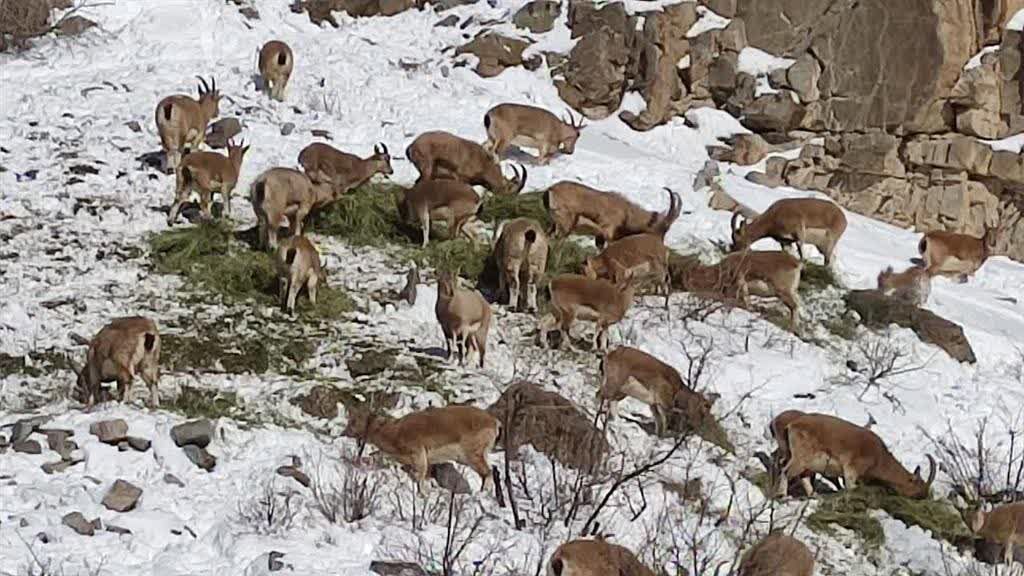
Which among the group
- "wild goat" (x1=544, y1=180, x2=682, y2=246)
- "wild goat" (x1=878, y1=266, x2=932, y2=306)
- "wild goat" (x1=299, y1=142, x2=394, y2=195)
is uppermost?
"wild goat" (x1=299, y1=142, x2=394, y2=195)

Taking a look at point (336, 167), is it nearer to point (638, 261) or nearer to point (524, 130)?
point (524, 130)

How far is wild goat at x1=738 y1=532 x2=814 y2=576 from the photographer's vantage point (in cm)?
1012

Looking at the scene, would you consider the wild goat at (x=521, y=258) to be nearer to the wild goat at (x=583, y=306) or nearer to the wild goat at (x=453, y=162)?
the wild goat at (x=583, y=306)

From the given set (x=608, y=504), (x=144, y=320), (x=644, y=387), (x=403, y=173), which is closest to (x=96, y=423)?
(x=144, y=320)

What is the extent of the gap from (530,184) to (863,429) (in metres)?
6.94

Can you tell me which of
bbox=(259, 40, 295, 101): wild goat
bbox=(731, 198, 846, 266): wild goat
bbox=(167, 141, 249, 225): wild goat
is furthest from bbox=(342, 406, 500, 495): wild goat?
bbox=(259, 40, 295, 101): wild goat

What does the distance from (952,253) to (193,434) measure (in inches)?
419

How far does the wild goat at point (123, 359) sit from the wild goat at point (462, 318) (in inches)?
112

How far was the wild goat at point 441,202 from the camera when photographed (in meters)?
16.4

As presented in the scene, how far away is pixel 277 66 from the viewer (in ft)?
68.1

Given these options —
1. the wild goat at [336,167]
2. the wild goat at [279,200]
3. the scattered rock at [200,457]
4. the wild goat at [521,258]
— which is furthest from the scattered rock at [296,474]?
the wild goat at [336,167]

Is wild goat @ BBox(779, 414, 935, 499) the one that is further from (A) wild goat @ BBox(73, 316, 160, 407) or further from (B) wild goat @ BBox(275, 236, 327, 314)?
(A) wild goat @ BBox(73, 316, 160, 407)

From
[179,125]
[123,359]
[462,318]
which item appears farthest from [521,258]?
[179,125]

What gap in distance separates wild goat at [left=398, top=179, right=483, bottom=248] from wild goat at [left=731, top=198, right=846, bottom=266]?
3.17 metres
